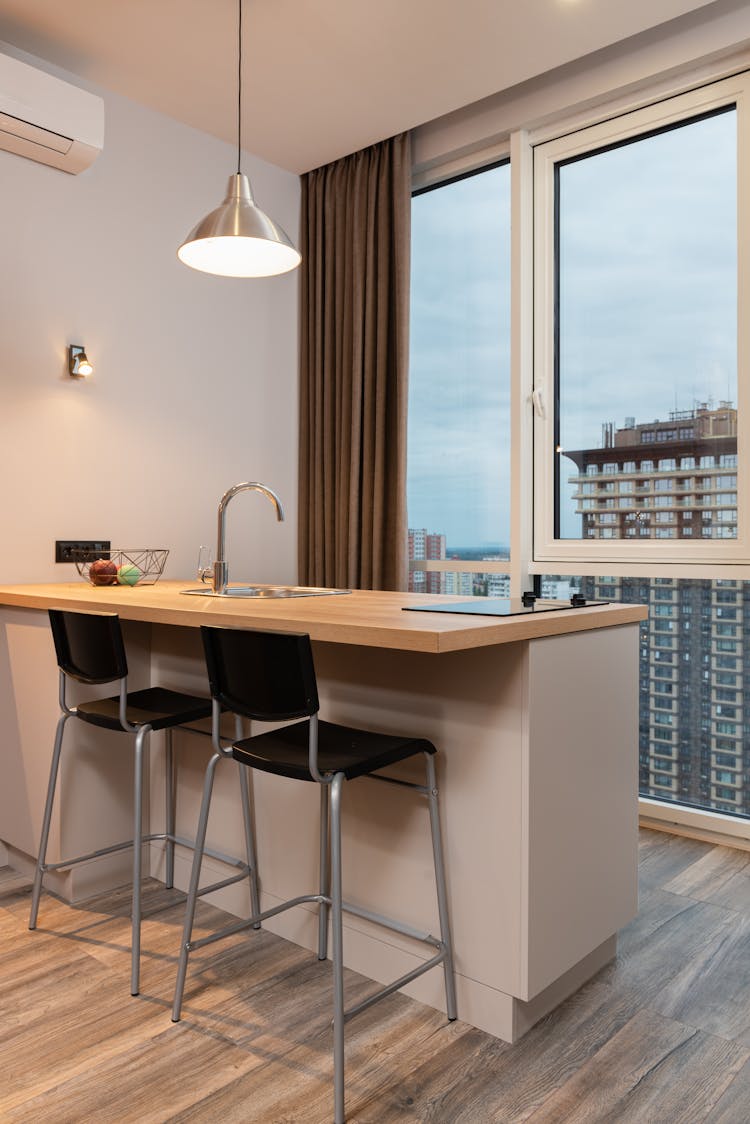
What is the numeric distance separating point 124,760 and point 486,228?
2669mm

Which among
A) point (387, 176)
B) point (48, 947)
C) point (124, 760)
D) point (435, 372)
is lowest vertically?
point (48, 947)

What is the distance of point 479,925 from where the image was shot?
182cm

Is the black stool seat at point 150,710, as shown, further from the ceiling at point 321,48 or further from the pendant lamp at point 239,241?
the ceiling at point 321,48

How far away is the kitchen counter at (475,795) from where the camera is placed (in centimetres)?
174

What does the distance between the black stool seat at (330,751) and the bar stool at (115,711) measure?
0.80 feet

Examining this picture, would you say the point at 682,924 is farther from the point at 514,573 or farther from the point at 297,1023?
the point at 514,573

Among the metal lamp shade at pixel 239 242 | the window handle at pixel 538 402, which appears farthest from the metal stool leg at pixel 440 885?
the window handle at pixel 538 402

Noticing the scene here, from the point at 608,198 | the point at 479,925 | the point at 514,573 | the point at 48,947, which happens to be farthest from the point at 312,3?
the point at 48,947

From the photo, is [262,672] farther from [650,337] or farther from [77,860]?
[650,337]

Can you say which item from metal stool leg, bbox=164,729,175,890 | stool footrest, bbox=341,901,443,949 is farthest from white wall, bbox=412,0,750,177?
stool footrest, bbox=341,901,443,949

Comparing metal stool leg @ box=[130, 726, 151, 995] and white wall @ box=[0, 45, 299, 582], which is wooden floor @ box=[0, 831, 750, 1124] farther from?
white wall @ box=[0, 45, 299, 582]

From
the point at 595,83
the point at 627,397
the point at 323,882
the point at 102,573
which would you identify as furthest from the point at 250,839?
the point at 595,83

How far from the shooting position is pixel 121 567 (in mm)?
3025

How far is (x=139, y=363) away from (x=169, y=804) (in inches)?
70.7
